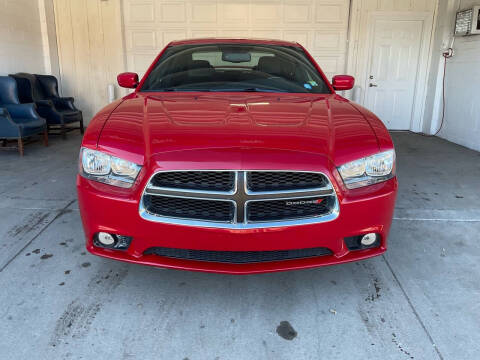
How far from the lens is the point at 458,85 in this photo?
6.52 metres

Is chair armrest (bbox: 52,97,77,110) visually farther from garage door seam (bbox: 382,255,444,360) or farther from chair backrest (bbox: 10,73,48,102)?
garage door seam (bbox: 382,255,444,360)

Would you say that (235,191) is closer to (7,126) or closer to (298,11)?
(7,126)

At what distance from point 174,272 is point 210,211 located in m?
0.70

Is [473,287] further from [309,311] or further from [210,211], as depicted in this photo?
[210,211]

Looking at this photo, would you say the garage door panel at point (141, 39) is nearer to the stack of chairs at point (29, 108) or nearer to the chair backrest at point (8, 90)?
the stack of chairs at point (29, 108)

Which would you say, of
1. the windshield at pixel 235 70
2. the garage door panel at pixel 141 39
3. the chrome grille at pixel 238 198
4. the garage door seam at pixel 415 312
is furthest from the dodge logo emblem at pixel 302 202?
the garage door panel at pixel 141 39

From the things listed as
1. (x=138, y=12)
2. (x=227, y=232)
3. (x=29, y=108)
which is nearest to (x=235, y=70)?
(x=227, y=232)

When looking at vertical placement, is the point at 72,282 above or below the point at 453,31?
below

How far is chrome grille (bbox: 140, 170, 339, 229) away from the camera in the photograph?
1.65 meters

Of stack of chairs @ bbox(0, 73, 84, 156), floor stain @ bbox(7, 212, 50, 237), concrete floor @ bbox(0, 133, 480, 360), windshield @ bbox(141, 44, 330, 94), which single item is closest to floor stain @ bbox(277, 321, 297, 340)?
concrete floor @ bbox(0, 133, 480, 360)

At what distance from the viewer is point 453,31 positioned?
21.8 ft

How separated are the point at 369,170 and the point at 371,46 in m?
6.51

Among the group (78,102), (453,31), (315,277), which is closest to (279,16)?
(453,31)

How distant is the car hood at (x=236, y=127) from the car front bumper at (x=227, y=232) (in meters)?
0.20
